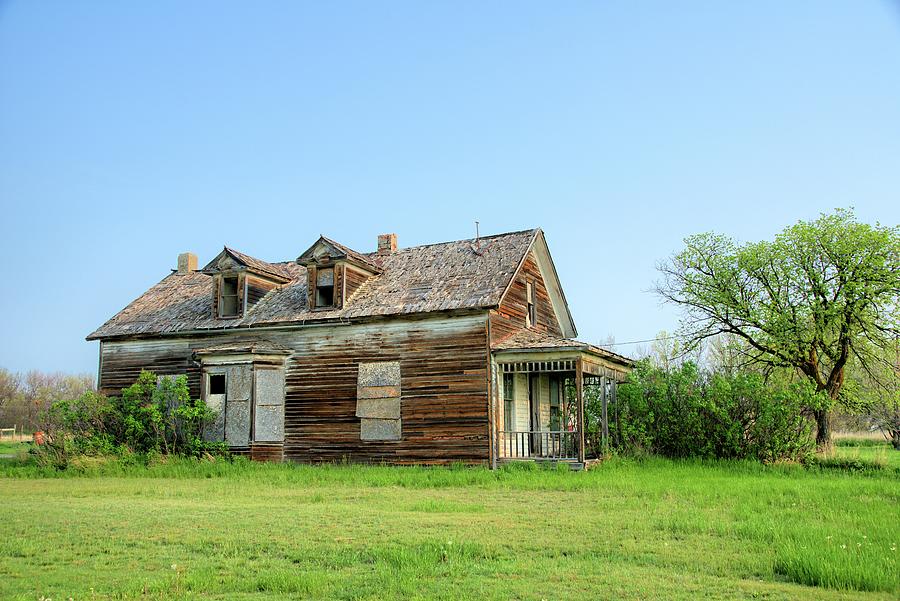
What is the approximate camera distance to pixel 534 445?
2553 cm

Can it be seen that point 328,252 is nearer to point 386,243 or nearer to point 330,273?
point 330,273

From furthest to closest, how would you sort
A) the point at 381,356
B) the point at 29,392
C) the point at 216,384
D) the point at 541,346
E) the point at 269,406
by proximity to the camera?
the point at 29,392 → the point at 216,384 → the point at 269,406 → the point at 381,356 → the point at 541,346

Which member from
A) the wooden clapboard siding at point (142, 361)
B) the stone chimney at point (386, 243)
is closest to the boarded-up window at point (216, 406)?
the wooden clapboard siding at point (142, 361)

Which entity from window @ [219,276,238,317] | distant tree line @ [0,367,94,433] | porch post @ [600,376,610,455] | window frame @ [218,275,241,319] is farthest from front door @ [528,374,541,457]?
distant tree line @ [0,367,94,433]

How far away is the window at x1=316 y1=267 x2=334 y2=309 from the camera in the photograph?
25.2 metres

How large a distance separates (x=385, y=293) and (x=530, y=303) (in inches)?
189

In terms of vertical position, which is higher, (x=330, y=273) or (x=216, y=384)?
(x=330, y=273)

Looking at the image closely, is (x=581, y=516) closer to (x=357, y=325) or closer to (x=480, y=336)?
(x=480, y=336)

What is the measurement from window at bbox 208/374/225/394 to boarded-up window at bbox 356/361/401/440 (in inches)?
173

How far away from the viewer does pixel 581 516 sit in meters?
12.1

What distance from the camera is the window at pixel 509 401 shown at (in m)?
23.5

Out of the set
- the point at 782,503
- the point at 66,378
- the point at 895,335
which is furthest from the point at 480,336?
the point at 66,378

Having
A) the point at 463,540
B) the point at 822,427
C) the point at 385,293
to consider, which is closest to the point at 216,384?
the point at 385,293

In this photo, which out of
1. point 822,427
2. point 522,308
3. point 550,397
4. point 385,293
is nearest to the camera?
point 385,293
